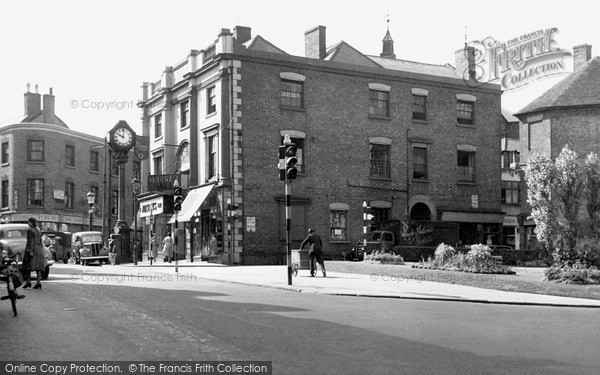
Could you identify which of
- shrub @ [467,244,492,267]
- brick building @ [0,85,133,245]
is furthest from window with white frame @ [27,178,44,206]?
shrub @ [467,244,492,267]

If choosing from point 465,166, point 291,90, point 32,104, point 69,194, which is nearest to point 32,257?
point 291,90

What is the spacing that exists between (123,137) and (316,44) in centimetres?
1221

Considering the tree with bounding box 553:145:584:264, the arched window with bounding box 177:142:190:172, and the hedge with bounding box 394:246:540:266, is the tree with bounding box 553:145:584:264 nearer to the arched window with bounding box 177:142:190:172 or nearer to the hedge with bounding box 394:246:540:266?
the hedge with bounding box 394:246:540:266

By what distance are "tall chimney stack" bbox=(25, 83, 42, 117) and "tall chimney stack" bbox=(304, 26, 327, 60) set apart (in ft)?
96.2

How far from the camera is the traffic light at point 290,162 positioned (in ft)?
64.7

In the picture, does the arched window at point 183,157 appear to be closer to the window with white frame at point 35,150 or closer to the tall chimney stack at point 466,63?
the tall chimney stack at point 466,63

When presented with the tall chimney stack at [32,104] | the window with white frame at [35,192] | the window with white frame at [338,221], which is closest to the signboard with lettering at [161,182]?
the window with white frame at [338,221]

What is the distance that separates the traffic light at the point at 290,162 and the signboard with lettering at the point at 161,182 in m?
21.8

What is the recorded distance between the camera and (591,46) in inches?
1912

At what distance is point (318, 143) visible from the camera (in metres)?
38.6

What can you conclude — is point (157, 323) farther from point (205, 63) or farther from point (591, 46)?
point (591, 46)

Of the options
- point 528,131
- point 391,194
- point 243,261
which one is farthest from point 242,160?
point 528,131

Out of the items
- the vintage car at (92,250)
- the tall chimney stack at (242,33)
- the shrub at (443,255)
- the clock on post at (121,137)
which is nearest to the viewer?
the shrub at (443,255)

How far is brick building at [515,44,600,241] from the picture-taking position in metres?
43.7
